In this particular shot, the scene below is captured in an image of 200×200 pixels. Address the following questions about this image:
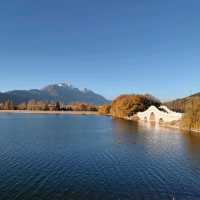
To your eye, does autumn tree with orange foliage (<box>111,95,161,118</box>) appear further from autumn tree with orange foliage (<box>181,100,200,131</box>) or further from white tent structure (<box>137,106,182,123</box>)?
autumn tree with orange foliage (<box>181,100,200,131</box>)

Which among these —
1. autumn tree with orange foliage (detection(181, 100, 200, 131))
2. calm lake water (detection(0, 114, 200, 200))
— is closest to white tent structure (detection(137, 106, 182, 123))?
autumn tree with orange foliage (detection(181, 100, 200, 131))

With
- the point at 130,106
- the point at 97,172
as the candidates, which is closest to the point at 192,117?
the point at 97,172

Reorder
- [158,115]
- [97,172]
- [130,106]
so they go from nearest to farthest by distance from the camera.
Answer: [97,172] < [158,115] < [130,106]

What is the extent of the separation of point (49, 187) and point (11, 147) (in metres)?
21.1

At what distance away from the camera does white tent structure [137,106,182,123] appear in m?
92.9

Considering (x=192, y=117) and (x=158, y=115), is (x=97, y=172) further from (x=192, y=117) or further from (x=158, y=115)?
(x=158, y=115)

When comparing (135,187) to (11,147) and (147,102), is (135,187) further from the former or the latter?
(147,102)

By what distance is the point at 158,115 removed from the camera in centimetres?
10575

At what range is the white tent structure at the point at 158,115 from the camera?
9288cm

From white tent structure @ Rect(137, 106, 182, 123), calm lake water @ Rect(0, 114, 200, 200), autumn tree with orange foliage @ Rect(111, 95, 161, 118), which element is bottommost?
calm lake water @ Rect(0, 114, 200, 200)

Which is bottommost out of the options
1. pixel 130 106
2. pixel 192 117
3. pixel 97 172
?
pixel 97 172

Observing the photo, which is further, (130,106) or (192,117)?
(130,106)

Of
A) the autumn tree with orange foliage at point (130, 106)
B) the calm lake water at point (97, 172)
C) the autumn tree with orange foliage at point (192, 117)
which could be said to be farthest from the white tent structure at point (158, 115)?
the calm lake water at point (97, 172)

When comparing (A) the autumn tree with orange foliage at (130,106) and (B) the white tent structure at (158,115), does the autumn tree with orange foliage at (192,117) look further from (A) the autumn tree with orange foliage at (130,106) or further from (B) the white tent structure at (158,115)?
(A) the autumn tree with orange foliage at (130,106)
